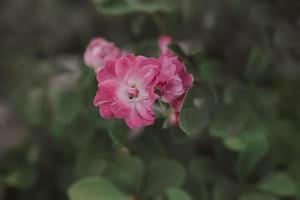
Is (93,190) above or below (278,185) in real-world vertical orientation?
below

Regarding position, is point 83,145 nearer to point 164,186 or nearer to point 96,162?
point 96,162

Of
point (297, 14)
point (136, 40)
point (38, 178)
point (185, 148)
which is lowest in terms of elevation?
point (38, 178)

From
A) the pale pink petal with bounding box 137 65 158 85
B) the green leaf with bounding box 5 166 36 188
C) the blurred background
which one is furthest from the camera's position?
the green leaf with bounding box 5 166 36 188

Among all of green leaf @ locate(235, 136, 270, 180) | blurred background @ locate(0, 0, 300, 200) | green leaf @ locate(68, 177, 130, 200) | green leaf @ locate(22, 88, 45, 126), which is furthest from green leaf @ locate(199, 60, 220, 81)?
green leaf @ locate(22, 88, 45, 126)

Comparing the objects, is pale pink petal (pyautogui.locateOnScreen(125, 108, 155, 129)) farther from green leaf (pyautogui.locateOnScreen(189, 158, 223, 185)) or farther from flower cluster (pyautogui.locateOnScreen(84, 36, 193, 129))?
green leaf (pyautogui.locateOnScreen(189, 158, 223, 185))

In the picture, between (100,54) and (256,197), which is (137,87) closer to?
(100,54)

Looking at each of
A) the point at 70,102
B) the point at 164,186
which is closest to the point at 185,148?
the point at 164,186

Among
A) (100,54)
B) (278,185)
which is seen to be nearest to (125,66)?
(100,54)

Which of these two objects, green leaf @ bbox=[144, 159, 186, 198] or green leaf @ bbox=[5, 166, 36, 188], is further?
green leaf @ bbox=[5, 166, 36, 188]
